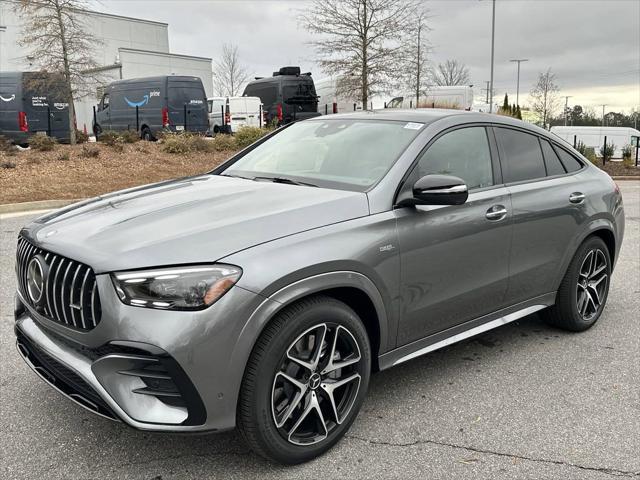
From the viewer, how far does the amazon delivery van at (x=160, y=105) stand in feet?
68.0

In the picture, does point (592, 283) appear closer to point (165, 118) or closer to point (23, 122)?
point (165, 118)

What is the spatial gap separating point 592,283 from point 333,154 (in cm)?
234

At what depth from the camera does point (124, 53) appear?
44.0m

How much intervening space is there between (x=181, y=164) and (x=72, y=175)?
2885 mm

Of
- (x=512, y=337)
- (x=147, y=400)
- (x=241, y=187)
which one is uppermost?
(x=241, y=187)

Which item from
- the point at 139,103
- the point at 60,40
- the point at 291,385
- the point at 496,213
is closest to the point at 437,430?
the point at 291,385

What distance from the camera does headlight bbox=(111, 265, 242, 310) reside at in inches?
91.6

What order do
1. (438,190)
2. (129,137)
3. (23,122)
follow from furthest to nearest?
(23,122)
(129,137)
(438,190)

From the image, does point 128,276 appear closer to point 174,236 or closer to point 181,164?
point 174,236

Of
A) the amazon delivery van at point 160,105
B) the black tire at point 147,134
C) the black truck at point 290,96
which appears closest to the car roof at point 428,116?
the amazon delivery van at point 160,105

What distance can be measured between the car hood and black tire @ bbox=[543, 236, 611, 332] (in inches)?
81.6

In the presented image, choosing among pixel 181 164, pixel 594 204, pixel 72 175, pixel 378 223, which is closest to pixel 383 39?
pixel 181 164

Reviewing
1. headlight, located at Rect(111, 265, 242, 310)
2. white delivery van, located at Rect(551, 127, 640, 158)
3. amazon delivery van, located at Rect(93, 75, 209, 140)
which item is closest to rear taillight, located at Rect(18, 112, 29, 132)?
amazon delivery van, located at Rect(93, 75, 209, 140)

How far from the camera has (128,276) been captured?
7.68ft
